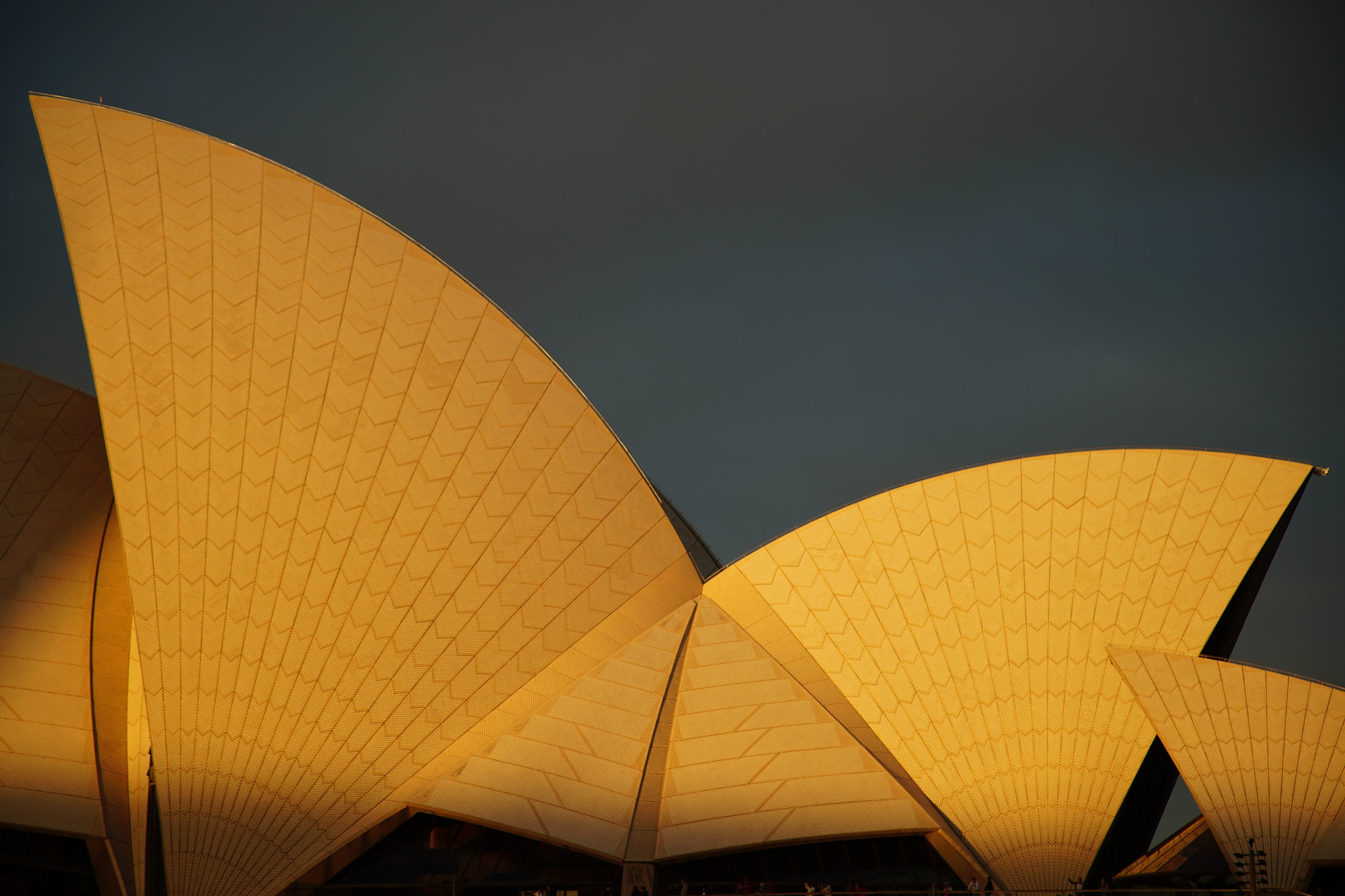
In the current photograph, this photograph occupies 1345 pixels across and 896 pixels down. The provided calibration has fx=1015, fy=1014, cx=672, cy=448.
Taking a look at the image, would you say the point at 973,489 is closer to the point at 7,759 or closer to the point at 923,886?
the point at 923,886

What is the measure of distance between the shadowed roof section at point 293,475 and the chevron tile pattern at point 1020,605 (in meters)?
5.74

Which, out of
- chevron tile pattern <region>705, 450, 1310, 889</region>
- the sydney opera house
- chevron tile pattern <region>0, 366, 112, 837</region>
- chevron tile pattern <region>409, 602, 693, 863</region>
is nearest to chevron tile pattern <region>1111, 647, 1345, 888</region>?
the sydney opera house

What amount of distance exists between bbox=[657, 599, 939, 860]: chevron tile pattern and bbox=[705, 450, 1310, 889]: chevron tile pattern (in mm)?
945

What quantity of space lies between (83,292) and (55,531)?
18.9 feet

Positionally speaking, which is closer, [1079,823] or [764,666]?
[1079,823]

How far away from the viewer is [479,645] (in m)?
20.3

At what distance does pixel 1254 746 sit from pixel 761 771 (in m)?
9.37

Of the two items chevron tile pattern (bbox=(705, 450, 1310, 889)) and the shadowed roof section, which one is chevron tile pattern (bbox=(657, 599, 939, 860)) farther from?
the shadowed roof section

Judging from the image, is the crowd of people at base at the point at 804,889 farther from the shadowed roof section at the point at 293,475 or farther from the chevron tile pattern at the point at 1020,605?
the shadowed roof section at the point at 293,475

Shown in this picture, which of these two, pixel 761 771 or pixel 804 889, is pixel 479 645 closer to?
pixel 761 771

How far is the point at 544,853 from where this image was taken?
65.7ft

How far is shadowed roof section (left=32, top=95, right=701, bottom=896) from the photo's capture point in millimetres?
19078

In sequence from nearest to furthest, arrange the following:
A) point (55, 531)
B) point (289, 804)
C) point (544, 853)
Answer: point (289, 804)
point (544, 853)
point (55, 531)

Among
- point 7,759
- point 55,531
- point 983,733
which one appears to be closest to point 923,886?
point 983,733
